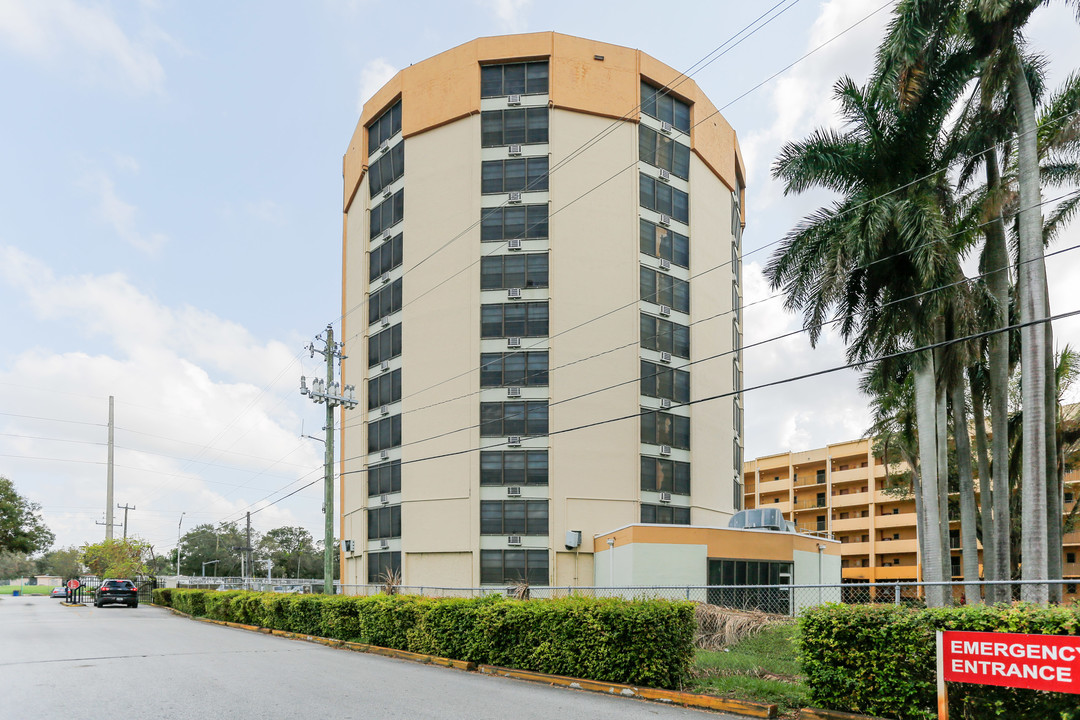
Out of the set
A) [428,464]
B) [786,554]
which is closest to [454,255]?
[428,464]

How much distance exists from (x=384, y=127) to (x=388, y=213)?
5.40m

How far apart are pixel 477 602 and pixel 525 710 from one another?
637 cm

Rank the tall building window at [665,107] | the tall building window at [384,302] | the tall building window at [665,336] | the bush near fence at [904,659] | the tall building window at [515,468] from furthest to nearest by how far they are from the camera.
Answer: the tall building window at [384,302], the tall building window at [665,107], the tall building window at [665,336], the tall building window at [515,468], the bush near fence at [904,659]

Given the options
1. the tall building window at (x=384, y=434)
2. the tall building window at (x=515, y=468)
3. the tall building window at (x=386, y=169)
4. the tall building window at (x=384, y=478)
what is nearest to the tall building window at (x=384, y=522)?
the tall building window at (x=384, y=478)

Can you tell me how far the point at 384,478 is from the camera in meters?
46.2

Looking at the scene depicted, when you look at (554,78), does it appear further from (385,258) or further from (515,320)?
(385,258)

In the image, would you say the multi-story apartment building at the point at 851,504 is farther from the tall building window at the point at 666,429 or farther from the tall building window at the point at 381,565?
the tall building window at the point at 381,565

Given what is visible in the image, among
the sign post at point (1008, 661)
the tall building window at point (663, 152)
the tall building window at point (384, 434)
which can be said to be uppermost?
the tall building window at point (663, 152)

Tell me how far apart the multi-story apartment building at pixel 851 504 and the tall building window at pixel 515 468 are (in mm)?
40163

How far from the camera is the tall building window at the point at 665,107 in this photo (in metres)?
45.7

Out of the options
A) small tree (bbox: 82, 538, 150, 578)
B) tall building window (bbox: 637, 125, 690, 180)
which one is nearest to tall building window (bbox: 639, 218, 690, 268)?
tall building window (bbox: 637, 125, 690, 180)

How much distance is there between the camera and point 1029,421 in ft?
69.0

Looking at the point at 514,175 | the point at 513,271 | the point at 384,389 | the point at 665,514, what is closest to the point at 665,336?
the point at 513,271

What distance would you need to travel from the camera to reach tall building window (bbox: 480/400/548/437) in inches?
1649
